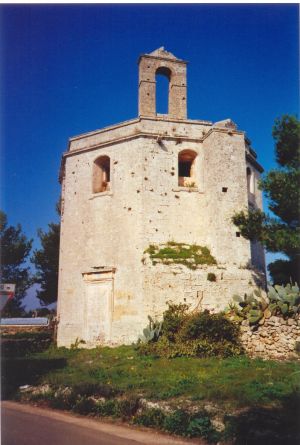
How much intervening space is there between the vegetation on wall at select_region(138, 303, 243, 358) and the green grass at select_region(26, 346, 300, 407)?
15.7 inches

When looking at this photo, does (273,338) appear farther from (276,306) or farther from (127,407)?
(127,407)

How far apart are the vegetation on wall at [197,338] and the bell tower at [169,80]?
834 cm

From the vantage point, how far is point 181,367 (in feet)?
31.5

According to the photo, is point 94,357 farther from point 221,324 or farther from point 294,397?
point 294,397

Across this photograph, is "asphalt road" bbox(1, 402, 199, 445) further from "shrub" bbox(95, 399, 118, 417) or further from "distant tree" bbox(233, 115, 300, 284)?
"distant tree" bbox(233, 115, 300, 284)

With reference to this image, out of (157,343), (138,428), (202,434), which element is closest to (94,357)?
(157,343)

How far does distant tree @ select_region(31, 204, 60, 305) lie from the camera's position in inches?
1112

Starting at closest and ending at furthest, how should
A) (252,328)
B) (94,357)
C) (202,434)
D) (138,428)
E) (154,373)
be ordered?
(202,434), (138,428), (154,373), (252,328), (94,357)

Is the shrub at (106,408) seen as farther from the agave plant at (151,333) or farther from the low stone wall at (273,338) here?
the low stone wall at (273,338)

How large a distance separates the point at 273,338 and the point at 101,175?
9.37 meters

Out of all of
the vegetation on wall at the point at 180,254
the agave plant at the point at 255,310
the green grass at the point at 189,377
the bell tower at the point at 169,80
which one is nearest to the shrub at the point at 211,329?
the agave plant at the point at 255,310

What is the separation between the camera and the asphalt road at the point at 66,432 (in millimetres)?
6000

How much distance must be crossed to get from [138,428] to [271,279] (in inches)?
386

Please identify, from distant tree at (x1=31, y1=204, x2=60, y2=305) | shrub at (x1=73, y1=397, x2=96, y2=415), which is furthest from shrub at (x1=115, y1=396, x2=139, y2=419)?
distant tree at (x1=31, y1=204, x2=60, y2=305)
